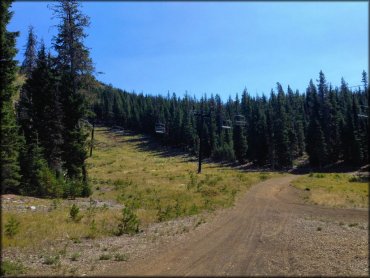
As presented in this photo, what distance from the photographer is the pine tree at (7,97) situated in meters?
24.1

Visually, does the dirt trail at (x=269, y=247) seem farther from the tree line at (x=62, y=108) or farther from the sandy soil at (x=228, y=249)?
the tree line at (x=62, y=108)

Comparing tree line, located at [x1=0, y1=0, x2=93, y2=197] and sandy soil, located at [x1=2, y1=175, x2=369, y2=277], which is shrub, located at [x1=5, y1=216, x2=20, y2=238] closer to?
sandy soil, located at [x1=2, y1=175, x2=369, y2=277]

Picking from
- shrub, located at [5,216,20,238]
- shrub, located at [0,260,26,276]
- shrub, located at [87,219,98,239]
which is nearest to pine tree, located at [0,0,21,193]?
shrub, located at [87,219,98,239]

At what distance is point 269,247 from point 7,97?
1918 cm

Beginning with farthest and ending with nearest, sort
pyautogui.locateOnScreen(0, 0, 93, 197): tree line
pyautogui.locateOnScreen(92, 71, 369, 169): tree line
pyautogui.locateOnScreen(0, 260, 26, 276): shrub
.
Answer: pyautogui.locateOnScreen(92, 71, 369, 169): tree line → pyautogui.locateOnScreen(0, 0, 93, 197): tree line → pyautogui.locateOnScreen(0, 260, 26, 276): shrub

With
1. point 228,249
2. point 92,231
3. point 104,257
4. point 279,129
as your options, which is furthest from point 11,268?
point 279,129

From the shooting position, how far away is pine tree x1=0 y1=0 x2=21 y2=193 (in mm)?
24078

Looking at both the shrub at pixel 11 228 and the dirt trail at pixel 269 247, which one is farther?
the shrub at pixel 11 228

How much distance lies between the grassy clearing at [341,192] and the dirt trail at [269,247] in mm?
919

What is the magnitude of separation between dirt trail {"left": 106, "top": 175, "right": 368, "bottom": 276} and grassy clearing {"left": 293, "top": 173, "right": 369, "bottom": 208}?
0.92m

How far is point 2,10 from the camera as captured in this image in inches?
978

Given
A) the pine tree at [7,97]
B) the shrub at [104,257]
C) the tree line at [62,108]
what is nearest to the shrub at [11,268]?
the shrub at [104,257]

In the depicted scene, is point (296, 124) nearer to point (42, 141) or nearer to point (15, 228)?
point (42, 141)

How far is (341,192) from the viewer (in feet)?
73.2
